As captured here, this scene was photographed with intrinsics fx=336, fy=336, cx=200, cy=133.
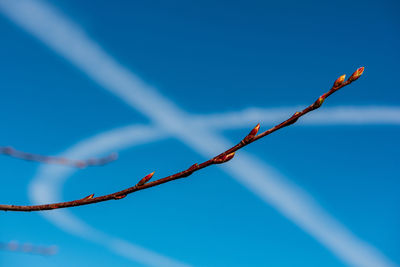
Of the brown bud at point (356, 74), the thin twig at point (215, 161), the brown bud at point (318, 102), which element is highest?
the brown bud at point (356, 74)

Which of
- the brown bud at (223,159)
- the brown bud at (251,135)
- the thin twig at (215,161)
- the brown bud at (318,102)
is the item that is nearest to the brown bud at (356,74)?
the thin twig at (215,161)

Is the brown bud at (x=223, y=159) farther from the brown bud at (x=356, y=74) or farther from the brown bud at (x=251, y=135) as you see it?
the brown bud at (x=356, y=74)

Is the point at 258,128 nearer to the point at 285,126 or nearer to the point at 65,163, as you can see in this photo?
the point at 285,126

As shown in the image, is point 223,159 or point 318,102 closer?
point 318,102

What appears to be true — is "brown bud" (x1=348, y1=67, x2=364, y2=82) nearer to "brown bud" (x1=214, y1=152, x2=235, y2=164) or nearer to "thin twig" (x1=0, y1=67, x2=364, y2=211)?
"thin twig" (x1=0, y1=67, x2=364, y2=211)

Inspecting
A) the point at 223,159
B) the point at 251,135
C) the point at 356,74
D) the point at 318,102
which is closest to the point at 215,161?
the point at 223,159

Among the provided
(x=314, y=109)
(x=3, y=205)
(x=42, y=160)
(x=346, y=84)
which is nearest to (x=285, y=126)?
(x=314, y=109)

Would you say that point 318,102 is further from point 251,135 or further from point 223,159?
point 223,159

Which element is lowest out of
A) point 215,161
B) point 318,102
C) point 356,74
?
point 215,161

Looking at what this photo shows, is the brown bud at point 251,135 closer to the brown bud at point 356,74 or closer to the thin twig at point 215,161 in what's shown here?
the thin twig at point 215,161

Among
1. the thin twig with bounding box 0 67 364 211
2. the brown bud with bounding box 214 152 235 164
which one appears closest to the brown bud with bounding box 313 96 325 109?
the thin twig with bounding box 0 67 364 211

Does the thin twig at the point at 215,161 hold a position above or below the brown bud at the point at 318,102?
below

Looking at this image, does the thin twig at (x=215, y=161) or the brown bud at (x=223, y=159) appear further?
the brown bud at (x=223, y=159)
